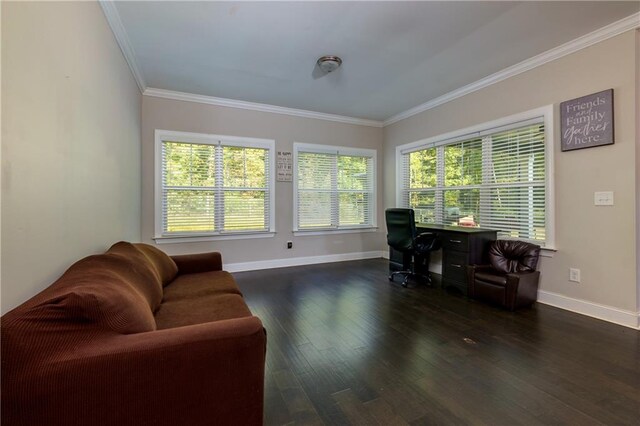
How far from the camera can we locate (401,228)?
3916 millimetres

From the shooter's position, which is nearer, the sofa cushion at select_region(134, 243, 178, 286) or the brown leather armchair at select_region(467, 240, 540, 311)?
the sofa cushion at select_region(134, 243, 178, 286)

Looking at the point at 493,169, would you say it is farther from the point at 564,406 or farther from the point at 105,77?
the point at 105,77

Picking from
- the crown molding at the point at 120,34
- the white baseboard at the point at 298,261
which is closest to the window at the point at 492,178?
the white baseboard at the point at 298,261

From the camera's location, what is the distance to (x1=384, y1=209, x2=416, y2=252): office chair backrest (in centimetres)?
375

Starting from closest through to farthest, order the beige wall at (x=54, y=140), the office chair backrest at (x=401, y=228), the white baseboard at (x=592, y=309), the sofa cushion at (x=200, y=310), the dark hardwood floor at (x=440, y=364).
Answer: the beige wall at (x=54, y=140)
the dark hardwood floor at (x=440, y=364)
the sofa cushion at (x=200, y=310)
the white baseboard at (x=592, y=309)
the office chair backrest at (x=401, y=228)

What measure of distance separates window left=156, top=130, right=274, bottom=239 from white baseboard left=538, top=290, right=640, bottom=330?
12.5 ft

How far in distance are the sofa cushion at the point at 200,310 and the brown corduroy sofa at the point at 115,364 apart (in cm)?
35

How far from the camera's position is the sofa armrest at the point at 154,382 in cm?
88

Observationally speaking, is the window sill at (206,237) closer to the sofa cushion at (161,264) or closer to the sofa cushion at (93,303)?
the sofa cushion at (161,264)

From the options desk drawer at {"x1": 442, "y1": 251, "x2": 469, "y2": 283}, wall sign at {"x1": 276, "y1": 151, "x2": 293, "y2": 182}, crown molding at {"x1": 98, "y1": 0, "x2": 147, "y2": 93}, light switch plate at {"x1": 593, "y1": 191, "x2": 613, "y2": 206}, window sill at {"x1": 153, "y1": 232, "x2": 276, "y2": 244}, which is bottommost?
desk drawer at {"x1": 442, "y1": 251, "x2": 469, "y2": 283}

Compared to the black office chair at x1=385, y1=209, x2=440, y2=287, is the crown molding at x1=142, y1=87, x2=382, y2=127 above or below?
above

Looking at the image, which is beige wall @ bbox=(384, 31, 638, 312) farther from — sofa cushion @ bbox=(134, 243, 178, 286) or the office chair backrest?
sofa cushion @ bbox=(134, 243, 178, 286)

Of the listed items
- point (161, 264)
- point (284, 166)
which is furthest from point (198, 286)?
point (284, 166)

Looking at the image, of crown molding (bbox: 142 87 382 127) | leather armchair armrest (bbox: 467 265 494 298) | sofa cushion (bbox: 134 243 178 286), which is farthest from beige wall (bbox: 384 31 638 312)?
sofa cushion (bbox: 134 243 178 286)
